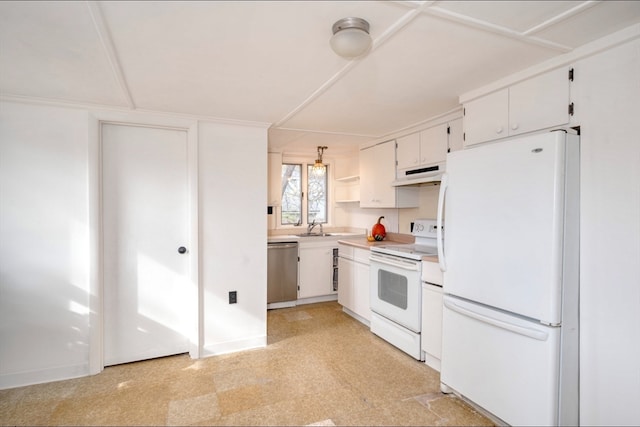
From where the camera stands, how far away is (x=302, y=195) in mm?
5105

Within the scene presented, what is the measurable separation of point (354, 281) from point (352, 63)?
2.61 meters

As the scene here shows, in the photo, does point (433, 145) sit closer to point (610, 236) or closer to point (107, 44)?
point (610, 236)

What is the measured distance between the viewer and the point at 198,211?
295cm

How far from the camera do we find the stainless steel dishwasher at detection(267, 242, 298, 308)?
424 cm

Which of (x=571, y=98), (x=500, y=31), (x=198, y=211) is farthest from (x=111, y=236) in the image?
(x=571, y=98)

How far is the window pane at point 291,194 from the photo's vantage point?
499 centimetres

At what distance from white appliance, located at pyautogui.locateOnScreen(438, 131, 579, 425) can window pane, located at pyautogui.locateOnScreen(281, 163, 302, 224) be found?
310 cm

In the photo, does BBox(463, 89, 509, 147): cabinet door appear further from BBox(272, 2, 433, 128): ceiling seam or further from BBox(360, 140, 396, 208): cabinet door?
BBox(360, 140, 396, 208): cabinet door

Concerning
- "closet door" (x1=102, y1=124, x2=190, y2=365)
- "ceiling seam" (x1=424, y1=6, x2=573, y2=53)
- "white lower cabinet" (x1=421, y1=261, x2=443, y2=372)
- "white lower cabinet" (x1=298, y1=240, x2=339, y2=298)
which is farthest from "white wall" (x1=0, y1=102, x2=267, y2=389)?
"ceiling seam" (x1=424, y1=6, x2=573, y2=53)

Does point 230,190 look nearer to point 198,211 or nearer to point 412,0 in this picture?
point 198,211

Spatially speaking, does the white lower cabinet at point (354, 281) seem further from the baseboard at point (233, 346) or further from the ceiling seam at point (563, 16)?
the ceiling seam at point (563, 16)

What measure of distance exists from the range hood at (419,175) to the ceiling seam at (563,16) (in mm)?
1505

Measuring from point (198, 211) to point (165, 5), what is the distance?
1861 mm

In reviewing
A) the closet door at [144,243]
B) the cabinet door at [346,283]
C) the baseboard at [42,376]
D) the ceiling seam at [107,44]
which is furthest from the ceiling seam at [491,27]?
the baseboard at [42,376]
